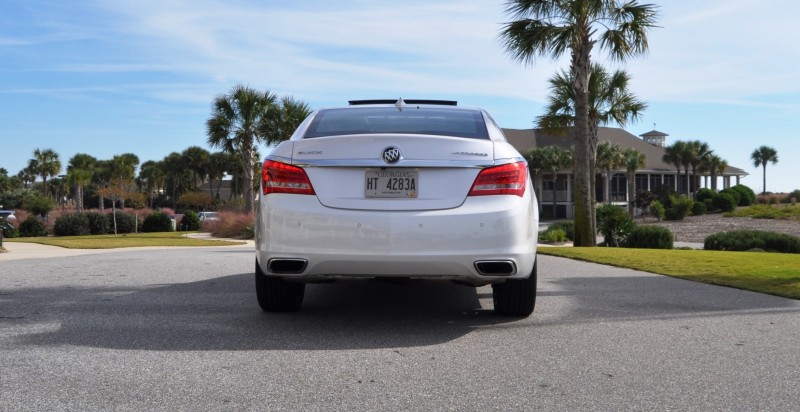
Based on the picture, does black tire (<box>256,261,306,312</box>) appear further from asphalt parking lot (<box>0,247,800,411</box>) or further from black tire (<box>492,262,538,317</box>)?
black tire (<box>492,262,538,317</box>)

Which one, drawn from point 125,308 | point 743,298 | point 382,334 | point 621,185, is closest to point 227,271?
point 125,308

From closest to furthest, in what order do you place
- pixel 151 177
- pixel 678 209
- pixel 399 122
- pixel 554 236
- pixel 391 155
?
pixel 391 155, pixel 399 122, pixel 554 236, pixel 678 209, pixel 151 177

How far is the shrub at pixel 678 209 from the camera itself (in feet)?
162

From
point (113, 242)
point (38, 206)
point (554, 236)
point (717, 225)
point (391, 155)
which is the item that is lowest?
point (717, 225)

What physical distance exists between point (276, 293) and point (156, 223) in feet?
123

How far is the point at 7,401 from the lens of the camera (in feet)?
11.4

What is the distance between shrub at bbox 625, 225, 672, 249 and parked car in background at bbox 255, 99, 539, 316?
20.2 metres

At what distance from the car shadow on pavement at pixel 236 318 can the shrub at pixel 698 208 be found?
5040 cm

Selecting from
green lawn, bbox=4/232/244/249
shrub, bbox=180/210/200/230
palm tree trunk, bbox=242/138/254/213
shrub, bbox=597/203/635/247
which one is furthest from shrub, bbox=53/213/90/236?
shrub, bbox=597/203/635/247

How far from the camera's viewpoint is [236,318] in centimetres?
568

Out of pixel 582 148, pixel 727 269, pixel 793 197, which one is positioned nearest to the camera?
pixel 727 269

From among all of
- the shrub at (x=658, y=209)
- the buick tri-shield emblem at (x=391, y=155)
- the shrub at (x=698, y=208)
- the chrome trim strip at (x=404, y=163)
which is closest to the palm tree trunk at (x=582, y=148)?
the chrome trim strip at (x=404, y=163)

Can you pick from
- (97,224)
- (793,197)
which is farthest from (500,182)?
(793,197)

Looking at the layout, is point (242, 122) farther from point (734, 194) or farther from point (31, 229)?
point (734, 194)
